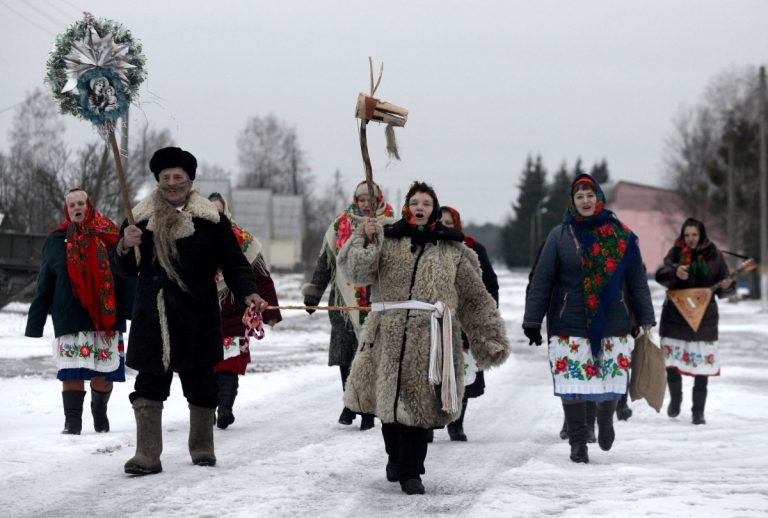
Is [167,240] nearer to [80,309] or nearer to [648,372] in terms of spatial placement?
[80,309]

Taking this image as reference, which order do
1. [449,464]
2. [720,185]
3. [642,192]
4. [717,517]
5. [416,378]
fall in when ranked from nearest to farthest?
[717,517] < [416,378] < [449,464] < [720,185] < [642,192]

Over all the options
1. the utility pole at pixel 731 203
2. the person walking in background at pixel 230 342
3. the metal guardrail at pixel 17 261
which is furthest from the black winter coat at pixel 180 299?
the utility pole at pixel 731 203

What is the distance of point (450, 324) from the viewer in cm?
602

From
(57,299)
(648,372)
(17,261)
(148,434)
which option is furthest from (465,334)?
(17,261)

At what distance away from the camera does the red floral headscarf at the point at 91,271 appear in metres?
7.77

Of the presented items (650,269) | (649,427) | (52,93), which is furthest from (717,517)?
(650,269)

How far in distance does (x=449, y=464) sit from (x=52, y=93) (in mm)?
3510

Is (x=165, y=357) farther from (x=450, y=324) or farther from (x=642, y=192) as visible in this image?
(x=642, y=192)

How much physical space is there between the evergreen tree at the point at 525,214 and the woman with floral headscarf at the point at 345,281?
94.1m

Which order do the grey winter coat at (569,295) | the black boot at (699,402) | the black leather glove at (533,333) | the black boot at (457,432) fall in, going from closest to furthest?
the black leather glove at (533,333) → the grey winter coat at (569,295) → the black boot at (457,432) → the black boot at (699,402)

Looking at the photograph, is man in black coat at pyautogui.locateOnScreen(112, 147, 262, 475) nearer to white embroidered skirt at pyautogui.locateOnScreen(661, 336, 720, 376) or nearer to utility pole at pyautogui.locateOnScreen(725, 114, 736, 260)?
white embroidered skirt at pyautogui.locateOnScreen(661, 336, 720, 376)

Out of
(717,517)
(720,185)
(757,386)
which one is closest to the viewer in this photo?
(717,517)

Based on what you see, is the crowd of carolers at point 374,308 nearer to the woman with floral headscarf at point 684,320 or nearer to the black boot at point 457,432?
the black boot at point 457,432

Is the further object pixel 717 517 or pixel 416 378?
pixel 416 378
